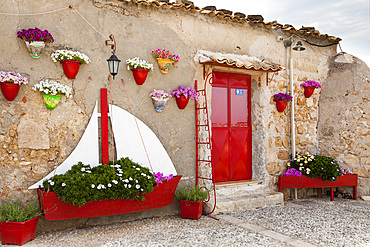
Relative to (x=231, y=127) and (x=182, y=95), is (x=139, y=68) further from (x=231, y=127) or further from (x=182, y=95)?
(x=231, y=127)

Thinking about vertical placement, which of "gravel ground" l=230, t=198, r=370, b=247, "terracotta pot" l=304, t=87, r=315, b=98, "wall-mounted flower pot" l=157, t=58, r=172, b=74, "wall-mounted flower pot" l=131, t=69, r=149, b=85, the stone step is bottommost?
"gravel ground" l=230, t=198, r=370, b=247

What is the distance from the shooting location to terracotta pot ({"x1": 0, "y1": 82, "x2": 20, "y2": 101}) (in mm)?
3785

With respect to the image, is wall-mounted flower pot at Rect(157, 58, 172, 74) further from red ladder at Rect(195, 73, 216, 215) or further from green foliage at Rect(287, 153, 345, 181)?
green foliage at Rect(287, 153, 345, 181)

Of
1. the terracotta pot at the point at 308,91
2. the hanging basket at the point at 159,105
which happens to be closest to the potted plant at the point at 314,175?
the terracotta pot at the point at 308,91

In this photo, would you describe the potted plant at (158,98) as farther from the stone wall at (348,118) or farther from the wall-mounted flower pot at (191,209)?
the stone wall at (348,118)

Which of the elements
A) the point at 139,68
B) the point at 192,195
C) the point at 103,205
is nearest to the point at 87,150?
the point at 103,205

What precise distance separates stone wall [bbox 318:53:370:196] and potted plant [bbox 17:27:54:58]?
5457 mm

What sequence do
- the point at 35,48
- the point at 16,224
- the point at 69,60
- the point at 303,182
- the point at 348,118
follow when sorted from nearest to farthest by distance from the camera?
the point at 16,224, the point at 35,48, the point at 69,60, the point at 303,182, the point at 348,118

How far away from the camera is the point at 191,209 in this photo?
15.6 feet

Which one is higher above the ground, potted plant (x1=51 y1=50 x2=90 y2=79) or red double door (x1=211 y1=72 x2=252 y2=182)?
potted plant (x1=51 y1=50 x2=90 y2=79)

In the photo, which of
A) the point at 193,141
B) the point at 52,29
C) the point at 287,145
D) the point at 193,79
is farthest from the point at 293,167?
the point at 52,29

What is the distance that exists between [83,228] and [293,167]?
399 centimetres

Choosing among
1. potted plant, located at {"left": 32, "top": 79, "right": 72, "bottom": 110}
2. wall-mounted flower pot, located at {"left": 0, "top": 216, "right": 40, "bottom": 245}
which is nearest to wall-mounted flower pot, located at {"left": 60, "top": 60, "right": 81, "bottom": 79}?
potted plant, located at {"left": 32, "top": 79, "right": 72, "bottom": 110}

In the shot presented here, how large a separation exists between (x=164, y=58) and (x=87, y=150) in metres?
1.74
